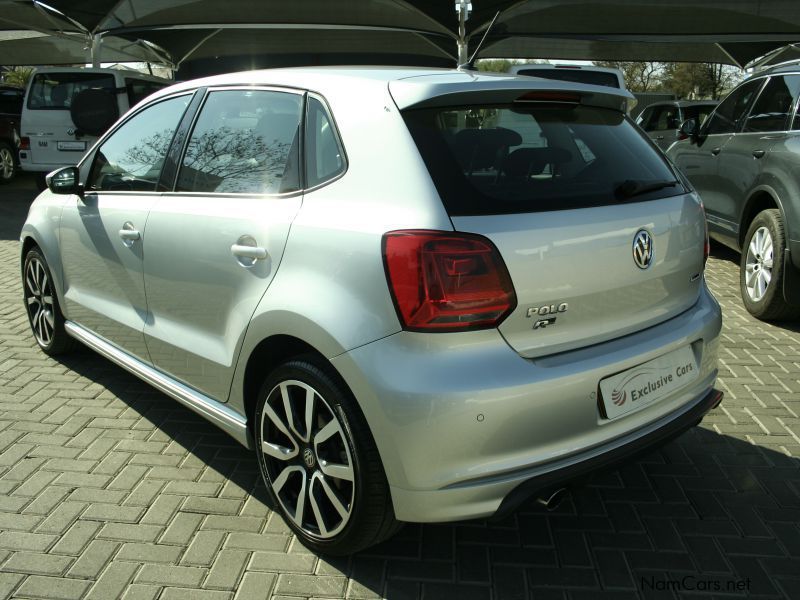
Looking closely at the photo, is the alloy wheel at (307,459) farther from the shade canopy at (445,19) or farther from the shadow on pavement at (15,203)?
the shade canopy at (445,19)

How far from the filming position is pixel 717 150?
6.53 meters

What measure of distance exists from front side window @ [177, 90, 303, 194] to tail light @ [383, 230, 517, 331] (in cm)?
68

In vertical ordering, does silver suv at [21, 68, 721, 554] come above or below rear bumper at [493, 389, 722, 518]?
above

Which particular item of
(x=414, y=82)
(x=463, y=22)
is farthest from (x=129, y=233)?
(x=463, y=22)

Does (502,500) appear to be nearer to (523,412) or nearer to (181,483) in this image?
(523,412)

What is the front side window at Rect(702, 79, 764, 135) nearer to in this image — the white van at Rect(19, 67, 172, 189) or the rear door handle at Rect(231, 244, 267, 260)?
the rear door handle at Rect(231, 244, 267, 260)

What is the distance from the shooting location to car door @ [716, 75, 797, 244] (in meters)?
5.56

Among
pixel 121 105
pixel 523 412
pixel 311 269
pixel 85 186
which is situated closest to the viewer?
pixel 523 412

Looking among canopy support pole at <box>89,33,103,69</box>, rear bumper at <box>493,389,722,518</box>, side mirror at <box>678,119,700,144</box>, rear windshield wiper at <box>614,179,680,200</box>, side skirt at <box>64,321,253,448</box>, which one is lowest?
side skirt at <box>64,321,253,448</box>

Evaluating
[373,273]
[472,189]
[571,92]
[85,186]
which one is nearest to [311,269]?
[373,273]

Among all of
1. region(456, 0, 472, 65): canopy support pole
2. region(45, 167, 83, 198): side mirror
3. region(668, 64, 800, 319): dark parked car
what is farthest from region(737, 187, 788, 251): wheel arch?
region(456, 0, 472, 65): canopy support pole

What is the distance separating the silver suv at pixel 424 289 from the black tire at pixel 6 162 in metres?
13.5

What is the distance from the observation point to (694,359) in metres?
2.68

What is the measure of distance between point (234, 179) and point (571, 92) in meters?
1.31
